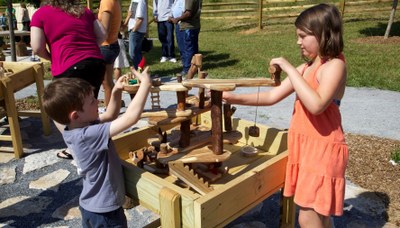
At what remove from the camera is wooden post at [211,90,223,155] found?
1.99 m

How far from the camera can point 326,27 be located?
180 cm

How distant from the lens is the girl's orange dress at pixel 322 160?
1923 millimetres

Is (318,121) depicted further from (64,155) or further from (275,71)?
(64,155)

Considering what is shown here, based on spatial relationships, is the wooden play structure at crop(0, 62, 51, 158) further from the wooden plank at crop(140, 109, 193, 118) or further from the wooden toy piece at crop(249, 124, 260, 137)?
the wooden toy piece at crop(249, 124, 260, 137)

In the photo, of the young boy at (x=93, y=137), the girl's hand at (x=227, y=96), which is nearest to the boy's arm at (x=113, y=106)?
the young boy at (x=93, y=137)

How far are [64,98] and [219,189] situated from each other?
83cm

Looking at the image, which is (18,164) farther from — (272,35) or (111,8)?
(272,35)

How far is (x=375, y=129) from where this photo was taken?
455 centimetres

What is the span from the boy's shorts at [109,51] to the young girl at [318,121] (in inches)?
112

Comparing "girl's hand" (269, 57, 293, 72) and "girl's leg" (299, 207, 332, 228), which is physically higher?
"girl's hand" (269, 57, 293, 72)

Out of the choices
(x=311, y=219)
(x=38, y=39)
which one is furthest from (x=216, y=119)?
(x=38, y=39)

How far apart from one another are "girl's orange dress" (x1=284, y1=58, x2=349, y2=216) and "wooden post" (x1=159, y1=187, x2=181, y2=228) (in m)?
0.68

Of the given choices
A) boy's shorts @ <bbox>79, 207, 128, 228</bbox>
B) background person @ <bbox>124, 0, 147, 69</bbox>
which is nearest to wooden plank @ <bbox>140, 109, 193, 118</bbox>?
boy's shorts @ <bbox>79, 207, 128, 228</bbox>

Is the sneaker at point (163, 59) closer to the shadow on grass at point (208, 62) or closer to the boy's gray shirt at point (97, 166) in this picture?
the shadow on grass at point (208, 62)
